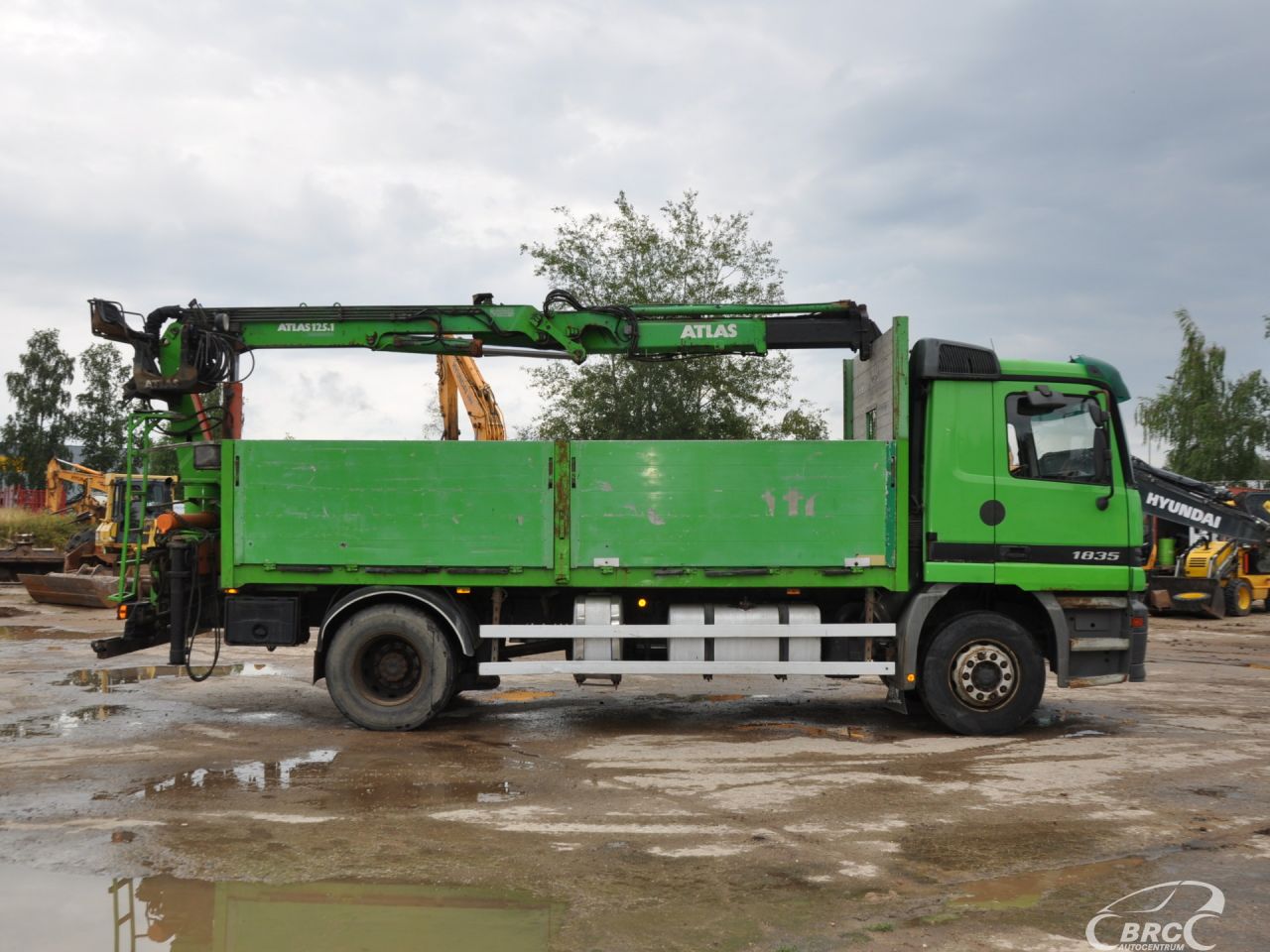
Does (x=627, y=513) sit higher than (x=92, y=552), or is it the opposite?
(x=627, y=513)

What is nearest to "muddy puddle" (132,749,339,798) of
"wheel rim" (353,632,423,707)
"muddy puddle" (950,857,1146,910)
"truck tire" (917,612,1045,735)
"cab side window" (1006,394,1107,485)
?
"wheel rim" (353,632,423,707)

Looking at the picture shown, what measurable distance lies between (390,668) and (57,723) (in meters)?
3.09

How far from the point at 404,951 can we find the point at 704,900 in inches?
55.8

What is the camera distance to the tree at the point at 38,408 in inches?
2457

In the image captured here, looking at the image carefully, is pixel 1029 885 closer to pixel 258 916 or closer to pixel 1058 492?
pixel 258 916

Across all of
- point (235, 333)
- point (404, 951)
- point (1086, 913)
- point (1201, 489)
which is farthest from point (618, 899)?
point (1201, 489)

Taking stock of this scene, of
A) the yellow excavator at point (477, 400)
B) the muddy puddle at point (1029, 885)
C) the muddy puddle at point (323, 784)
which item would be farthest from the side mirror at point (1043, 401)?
the yellow excavator at point (477, 400)

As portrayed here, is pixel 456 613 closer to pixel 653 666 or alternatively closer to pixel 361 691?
pixel 361 691

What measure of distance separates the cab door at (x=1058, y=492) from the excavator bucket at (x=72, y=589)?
1838cm

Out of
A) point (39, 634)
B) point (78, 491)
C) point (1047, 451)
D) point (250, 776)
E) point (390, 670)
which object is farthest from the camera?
point (78, 491)

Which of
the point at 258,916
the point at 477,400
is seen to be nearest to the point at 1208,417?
the point at 477,400

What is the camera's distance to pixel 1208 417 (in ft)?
147

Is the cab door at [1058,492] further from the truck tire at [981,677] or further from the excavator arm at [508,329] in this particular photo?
the excavator arm at [508,329]

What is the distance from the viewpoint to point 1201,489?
61.2ft
